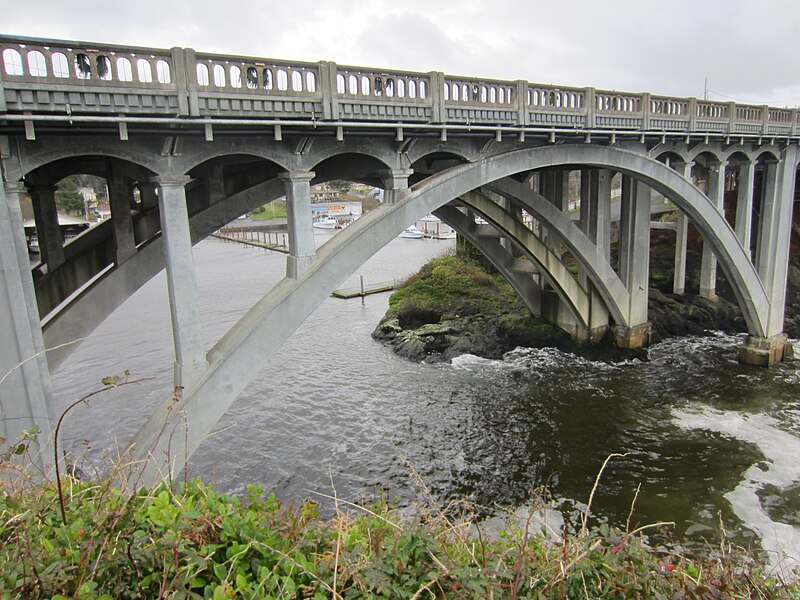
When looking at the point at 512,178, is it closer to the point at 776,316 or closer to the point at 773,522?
the point at 773,522

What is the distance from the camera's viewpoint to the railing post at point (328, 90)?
9.53 meters

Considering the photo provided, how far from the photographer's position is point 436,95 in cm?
1119

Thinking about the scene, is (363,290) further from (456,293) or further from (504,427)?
(504,427)

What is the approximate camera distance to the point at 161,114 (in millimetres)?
8133

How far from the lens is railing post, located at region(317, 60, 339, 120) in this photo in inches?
375

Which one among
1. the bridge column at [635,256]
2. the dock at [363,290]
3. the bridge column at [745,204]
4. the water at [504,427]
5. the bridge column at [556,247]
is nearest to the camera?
the water at [504,427]

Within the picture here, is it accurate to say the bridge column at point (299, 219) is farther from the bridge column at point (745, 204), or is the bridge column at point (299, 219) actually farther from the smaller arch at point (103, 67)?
the bridge column at point (745, 204)

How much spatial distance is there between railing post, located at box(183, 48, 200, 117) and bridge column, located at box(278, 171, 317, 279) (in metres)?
1.86

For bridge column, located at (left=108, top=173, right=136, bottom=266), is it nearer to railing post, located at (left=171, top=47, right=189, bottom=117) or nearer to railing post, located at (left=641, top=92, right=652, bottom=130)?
railing post, located at (left=171, top=47, right=189, bottom=117)

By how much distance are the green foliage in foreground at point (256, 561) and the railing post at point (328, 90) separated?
6.61 metres

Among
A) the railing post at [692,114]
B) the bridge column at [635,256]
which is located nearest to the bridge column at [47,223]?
the bridge column at [635,256]

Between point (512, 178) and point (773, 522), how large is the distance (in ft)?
34.6

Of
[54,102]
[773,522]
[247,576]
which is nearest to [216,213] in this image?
[54,102]

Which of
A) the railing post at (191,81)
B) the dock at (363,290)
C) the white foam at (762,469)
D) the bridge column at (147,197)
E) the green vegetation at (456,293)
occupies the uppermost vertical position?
the railing post at (191,81)
